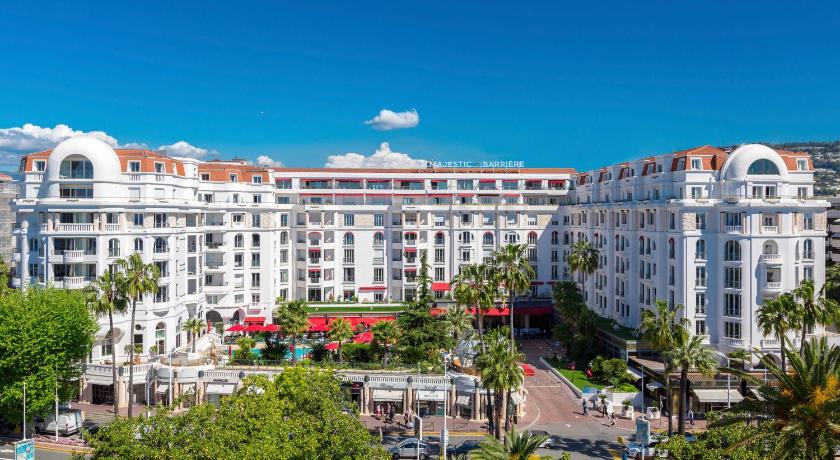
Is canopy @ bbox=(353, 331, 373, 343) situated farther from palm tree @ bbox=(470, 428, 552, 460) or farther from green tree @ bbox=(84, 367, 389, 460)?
palm tree @ bbox=(470, 428, 552, 460)

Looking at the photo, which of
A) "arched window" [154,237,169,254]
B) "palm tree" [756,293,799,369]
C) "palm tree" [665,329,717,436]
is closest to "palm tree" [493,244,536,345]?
"palm tree" [665,329,717,436]

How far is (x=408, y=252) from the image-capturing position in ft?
317

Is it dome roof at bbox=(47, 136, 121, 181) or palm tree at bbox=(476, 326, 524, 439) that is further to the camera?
dome roof at bbox=(47, 136, 121, 181)

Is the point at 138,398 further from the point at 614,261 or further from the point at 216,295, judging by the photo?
the point at 614,261

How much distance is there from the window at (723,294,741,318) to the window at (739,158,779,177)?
42.3ft

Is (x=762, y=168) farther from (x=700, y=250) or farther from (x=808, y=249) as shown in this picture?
(x=700, y=250)

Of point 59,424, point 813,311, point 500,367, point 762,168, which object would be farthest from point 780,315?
point 59,424

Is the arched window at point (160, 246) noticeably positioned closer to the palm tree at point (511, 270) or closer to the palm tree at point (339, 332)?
the palm tree at point (339, 332)

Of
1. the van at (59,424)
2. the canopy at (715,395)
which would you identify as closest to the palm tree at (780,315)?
the canopy at (715,395)

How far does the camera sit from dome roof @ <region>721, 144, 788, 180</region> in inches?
2547

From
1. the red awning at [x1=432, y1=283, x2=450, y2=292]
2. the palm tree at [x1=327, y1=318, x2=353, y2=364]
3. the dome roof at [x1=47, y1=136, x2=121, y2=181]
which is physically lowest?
the palm tree at [x1=327, y1=318, x2=353, y2=364]

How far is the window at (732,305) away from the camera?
6456 centimetres

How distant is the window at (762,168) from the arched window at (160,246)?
61719mm

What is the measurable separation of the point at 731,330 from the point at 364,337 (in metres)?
38.5
